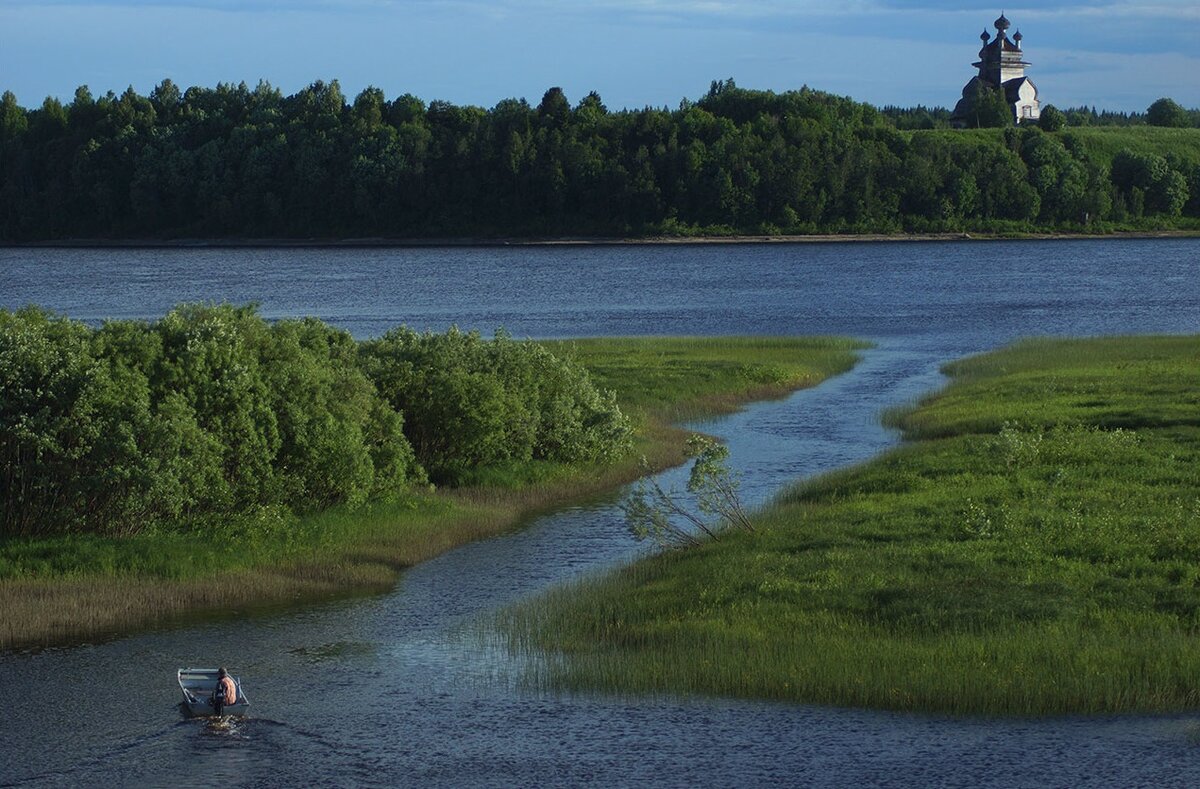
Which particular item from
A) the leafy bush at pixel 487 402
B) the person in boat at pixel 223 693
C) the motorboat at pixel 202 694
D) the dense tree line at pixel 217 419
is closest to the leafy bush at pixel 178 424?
the dense tree line at pixel 217 419

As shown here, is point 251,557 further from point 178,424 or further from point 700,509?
point 700,509

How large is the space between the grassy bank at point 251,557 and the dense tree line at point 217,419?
2.33ft

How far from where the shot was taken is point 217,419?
3603 cm

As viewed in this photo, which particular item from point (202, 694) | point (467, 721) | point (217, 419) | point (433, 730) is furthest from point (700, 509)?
point (202, 694)

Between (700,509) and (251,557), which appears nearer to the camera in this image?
(251,557)

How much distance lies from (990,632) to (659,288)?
382 feet

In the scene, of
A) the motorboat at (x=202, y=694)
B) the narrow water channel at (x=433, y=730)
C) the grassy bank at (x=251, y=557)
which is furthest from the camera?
the grassy bank at (x=251, y=557)

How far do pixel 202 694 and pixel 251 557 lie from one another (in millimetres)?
9642

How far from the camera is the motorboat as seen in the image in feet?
82.1

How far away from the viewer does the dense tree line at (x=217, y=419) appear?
110ft

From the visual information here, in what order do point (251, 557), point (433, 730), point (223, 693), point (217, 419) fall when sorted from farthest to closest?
point (217, 419), point (251, 557), point (433, 730), point (223, 693)

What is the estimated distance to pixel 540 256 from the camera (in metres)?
197

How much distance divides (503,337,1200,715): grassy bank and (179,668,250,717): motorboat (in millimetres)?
5447

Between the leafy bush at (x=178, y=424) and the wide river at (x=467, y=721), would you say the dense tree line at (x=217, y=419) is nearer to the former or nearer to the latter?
the leafy bush at (x=178, y=424)
